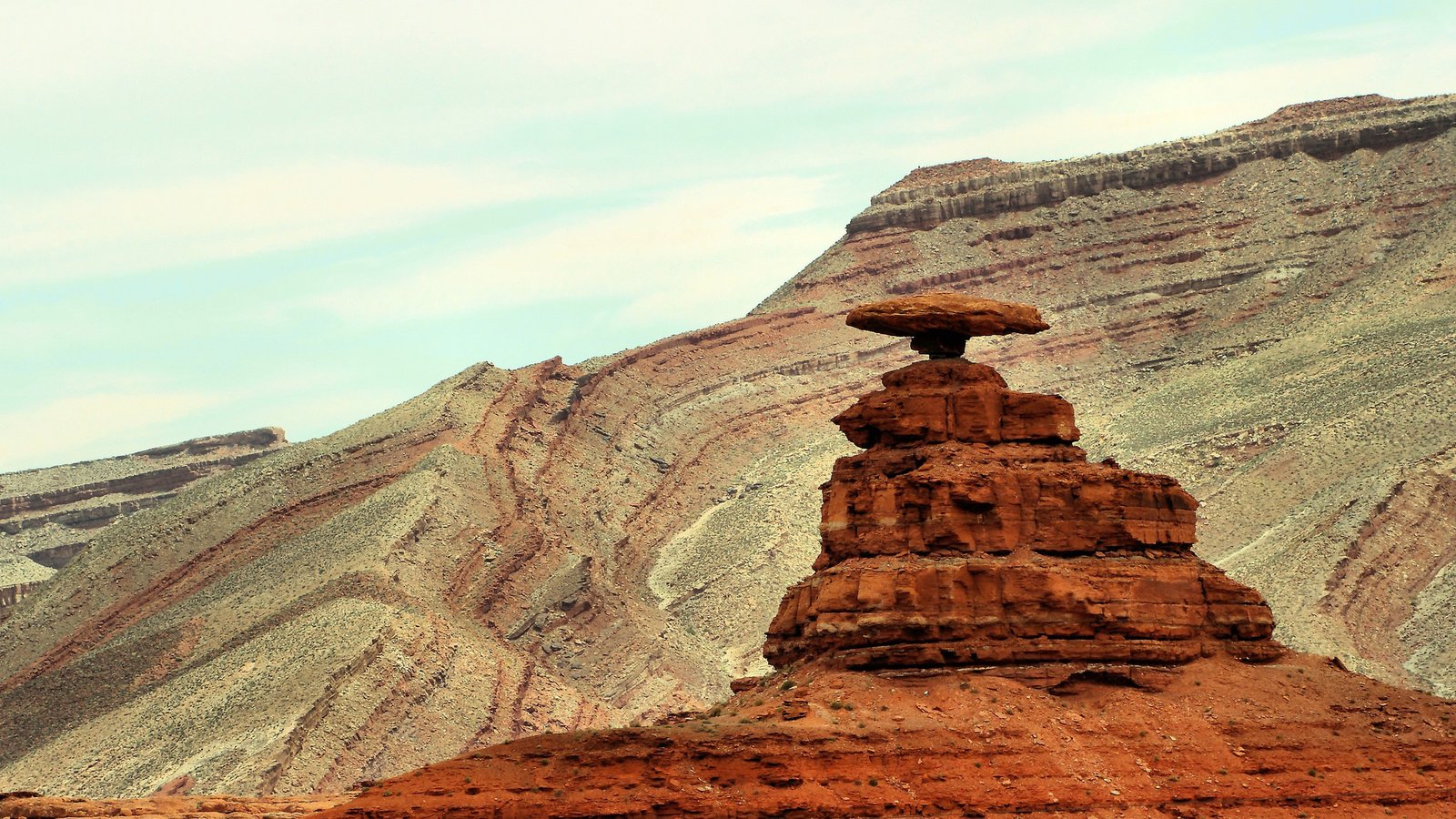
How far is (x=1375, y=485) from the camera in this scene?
124 metres

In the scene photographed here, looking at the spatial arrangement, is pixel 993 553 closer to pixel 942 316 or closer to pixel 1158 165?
pixel 942 316

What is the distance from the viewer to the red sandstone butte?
58.5 meters

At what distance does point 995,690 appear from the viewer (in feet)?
209

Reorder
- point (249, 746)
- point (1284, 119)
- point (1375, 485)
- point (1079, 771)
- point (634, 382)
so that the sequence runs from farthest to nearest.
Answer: point (1284, 119) → point (634, 382) → point (1375, 485) → point (249, 746) → point (1079, 771)

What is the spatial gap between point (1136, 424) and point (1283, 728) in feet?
288

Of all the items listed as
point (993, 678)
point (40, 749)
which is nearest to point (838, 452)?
point (40, 749)

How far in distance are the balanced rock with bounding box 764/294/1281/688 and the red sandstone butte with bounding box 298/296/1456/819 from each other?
67 millimetres

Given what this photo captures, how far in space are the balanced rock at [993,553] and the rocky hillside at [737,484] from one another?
43906 millimetres

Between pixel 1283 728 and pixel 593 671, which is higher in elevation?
pixel 1283 728

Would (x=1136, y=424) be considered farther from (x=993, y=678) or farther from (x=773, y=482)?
(x=993, y=678)

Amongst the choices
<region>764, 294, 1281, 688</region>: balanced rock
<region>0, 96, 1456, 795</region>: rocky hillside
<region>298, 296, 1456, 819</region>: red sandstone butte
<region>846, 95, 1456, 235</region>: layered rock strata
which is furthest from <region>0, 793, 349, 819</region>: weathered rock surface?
<region>846, 95, 1456, 235</region>: layered rock strata

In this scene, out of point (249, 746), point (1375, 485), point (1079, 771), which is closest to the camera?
point (1079, 771)

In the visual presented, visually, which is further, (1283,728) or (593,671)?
(593,671)

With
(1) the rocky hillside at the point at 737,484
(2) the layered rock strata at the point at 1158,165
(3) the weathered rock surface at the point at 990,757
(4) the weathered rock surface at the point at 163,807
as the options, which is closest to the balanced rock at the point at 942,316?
(3) the weathered rock surface at the point at 990,757
